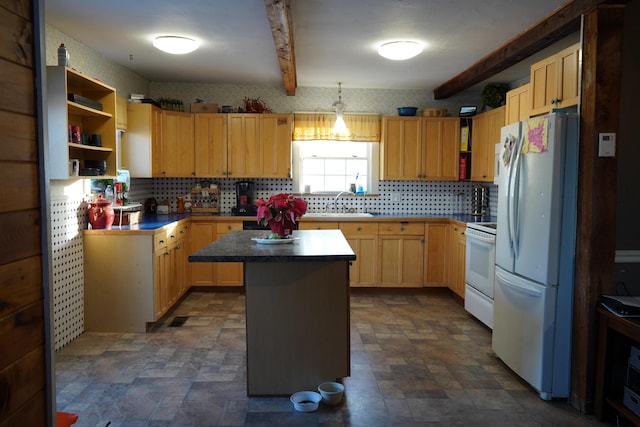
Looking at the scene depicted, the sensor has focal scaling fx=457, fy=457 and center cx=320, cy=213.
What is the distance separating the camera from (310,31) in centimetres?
362

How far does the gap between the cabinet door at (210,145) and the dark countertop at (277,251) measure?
7.45 feet

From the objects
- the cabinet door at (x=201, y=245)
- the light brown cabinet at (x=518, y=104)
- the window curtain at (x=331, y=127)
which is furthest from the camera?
the window curtain at (x=331, y=127)

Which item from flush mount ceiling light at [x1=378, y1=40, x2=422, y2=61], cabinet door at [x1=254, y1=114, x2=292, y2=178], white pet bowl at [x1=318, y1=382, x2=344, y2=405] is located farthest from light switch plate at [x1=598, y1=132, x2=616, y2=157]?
cabinet door at [x1=254, y1=114, x2=292, y2=178]

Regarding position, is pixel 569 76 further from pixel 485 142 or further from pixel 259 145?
pixel 259 145

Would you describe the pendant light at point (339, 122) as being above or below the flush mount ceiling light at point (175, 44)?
below

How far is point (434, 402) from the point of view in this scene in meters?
2.80

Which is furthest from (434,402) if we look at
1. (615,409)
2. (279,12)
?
(279,12)

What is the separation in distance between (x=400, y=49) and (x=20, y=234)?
131 inches

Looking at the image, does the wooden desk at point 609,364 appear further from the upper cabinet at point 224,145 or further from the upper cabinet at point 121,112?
the upper cabinet at point 121,112

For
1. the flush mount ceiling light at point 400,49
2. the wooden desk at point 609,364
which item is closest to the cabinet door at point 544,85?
the flush mount ceiling light at point 400,49

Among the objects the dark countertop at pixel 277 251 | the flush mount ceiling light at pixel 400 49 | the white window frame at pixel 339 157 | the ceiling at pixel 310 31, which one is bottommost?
the dark countertop at pixel 277 251

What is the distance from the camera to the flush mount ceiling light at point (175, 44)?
381 centimetres

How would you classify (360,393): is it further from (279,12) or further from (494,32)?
(494,32)

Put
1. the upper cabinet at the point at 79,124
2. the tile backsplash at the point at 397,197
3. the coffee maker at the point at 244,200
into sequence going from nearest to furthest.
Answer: the upper cabinet at the point at 79,124 → the coffee maker at the point at 244,200 → the tile backsplash at the point at 397,197
